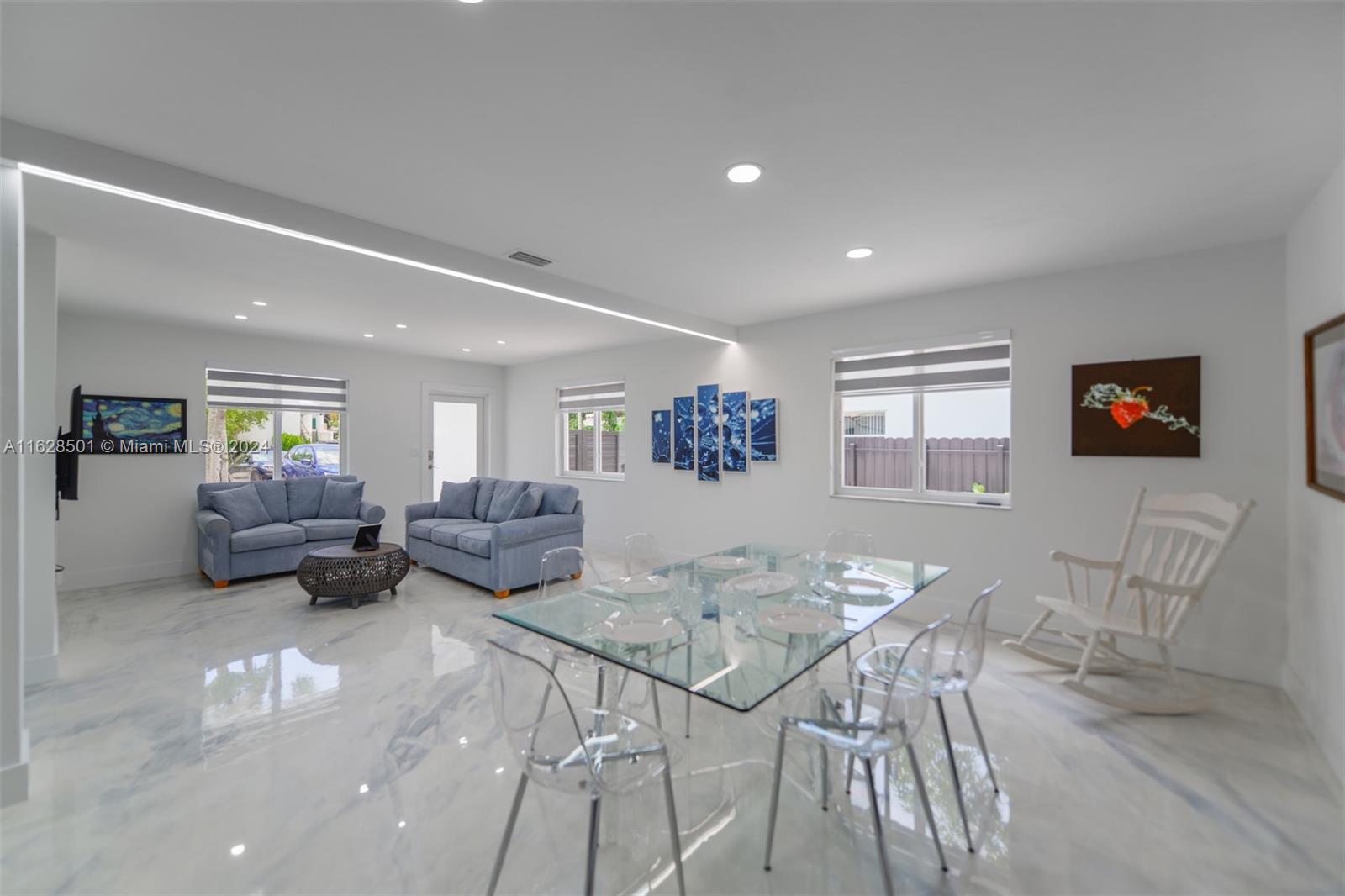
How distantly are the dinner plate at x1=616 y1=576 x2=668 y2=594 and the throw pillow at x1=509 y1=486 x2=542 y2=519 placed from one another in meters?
2.77

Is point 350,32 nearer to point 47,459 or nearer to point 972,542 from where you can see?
point 47,459

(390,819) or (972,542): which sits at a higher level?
(972,542)

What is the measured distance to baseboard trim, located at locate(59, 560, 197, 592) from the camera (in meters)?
4.84

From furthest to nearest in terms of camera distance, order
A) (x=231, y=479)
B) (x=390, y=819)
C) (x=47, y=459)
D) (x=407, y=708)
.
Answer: (x=231, y=479), (x=47, y=459), (x=407, y=708), (x=390, y=819)

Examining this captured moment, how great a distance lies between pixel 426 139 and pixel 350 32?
55 centimetres

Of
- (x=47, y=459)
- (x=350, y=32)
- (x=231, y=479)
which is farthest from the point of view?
(x=231, y=479)

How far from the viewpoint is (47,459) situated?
3.12 m

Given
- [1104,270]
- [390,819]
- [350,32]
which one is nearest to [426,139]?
[350,32]

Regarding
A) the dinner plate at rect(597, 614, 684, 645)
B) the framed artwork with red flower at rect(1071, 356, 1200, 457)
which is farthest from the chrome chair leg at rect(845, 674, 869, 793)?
the framed artwork with red flower at rect(1071, 356, 1200, 457)

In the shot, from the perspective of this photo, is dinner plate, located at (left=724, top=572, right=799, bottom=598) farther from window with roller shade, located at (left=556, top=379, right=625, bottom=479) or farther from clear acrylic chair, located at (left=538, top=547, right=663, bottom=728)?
window with roller shade, located at (left=556, top=379, right=625, bottom=479)

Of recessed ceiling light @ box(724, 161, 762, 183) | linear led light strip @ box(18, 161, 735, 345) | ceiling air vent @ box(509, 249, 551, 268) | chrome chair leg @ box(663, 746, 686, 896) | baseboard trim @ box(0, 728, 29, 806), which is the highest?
ceiling air vent @ box(509, 249, 551, 268)

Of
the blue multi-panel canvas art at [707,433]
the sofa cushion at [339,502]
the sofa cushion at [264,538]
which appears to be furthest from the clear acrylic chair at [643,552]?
the sofa cushion at [339,502]

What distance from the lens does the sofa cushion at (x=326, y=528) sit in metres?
5.38

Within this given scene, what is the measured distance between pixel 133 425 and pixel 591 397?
14.5 ft
